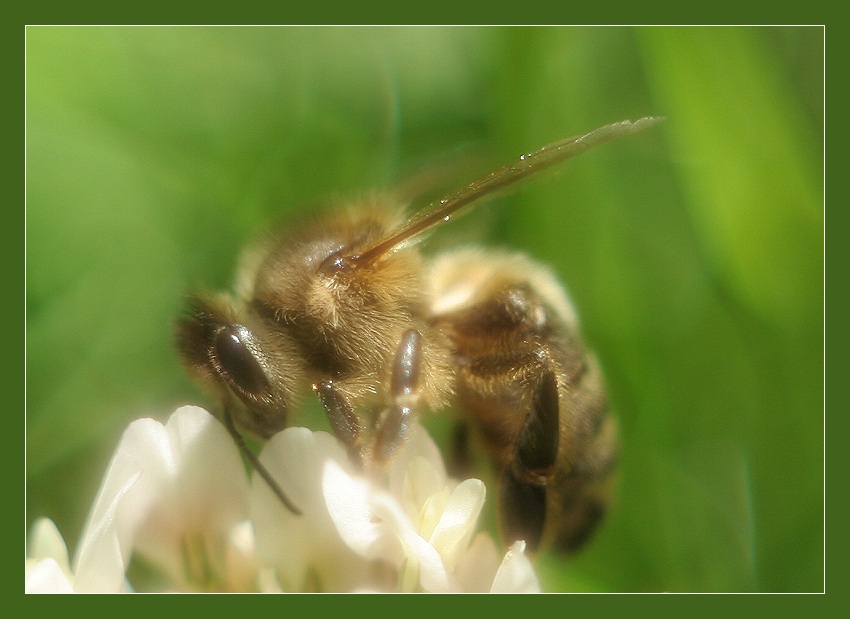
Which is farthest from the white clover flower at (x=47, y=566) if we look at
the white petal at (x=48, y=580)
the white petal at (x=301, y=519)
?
the white petal at (x=301, y=519)

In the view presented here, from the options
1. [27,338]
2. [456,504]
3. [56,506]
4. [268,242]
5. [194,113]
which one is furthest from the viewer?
[194,113]

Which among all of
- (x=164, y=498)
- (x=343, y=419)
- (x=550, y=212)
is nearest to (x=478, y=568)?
(x=343, y=419)

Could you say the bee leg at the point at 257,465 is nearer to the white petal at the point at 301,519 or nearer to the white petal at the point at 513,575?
the white petal at the point at 301,519

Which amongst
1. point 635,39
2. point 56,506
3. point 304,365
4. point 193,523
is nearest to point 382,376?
point 304,365

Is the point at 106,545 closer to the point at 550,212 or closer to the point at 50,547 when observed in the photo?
the point at 50,547

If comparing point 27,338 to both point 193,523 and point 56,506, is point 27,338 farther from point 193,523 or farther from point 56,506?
point 193,523

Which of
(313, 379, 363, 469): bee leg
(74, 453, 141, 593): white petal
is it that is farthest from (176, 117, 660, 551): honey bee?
(74, 453, 141, 593): white petal
